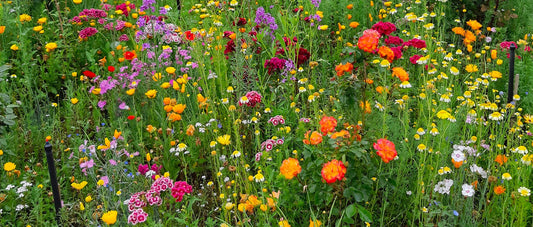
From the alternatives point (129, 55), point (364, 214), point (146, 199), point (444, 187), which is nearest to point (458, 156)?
point (444, 187)

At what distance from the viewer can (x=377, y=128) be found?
2537 millimetres

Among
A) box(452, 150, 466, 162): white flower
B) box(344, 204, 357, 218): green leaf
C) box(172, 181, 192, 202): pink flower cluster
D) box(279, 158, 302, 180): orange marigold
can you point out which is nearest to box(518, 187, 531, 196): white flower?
box(452, 150, 466, 162): white flower

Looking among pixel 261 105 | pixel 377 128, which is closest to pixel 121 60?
pixel 261 105

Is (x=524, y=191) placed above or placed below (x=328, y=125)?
below

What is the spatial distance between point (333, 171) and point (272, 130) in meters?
1.03

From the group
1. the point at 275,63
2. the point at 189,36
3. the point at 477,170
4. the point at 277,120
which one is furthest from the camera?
the point at 189,36

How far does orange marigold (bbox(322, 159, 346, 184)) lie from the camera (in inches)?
77.5

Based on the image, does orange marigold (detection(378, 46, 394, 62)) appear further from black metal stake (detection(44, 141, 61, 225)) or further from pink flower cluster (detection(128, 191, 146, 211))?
black metal stake (detection(44, 141, 61, 225))

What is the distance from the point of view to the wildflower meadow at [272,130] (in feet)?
7.27

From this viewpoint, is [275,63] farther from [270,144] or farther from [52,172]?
[52,172]

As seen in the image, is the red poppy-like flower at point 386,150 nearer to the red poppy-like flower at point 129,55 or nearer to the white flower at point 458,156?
the white flower at point 458,156

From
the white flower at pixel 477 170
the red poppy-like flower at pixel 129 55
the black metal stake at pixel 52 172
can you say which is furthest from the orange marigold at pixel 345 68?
the red poppy-like flower at pixel 129 55

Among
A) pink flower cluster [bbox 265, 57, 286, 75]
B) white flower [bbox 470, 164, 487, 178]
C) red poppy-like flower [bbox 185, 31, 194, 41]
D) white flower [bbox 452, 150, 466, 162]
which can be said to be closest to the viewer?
white flower [bbox 452, 150, 466, 162]

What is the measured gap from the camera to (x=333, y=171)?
1.98 meters
